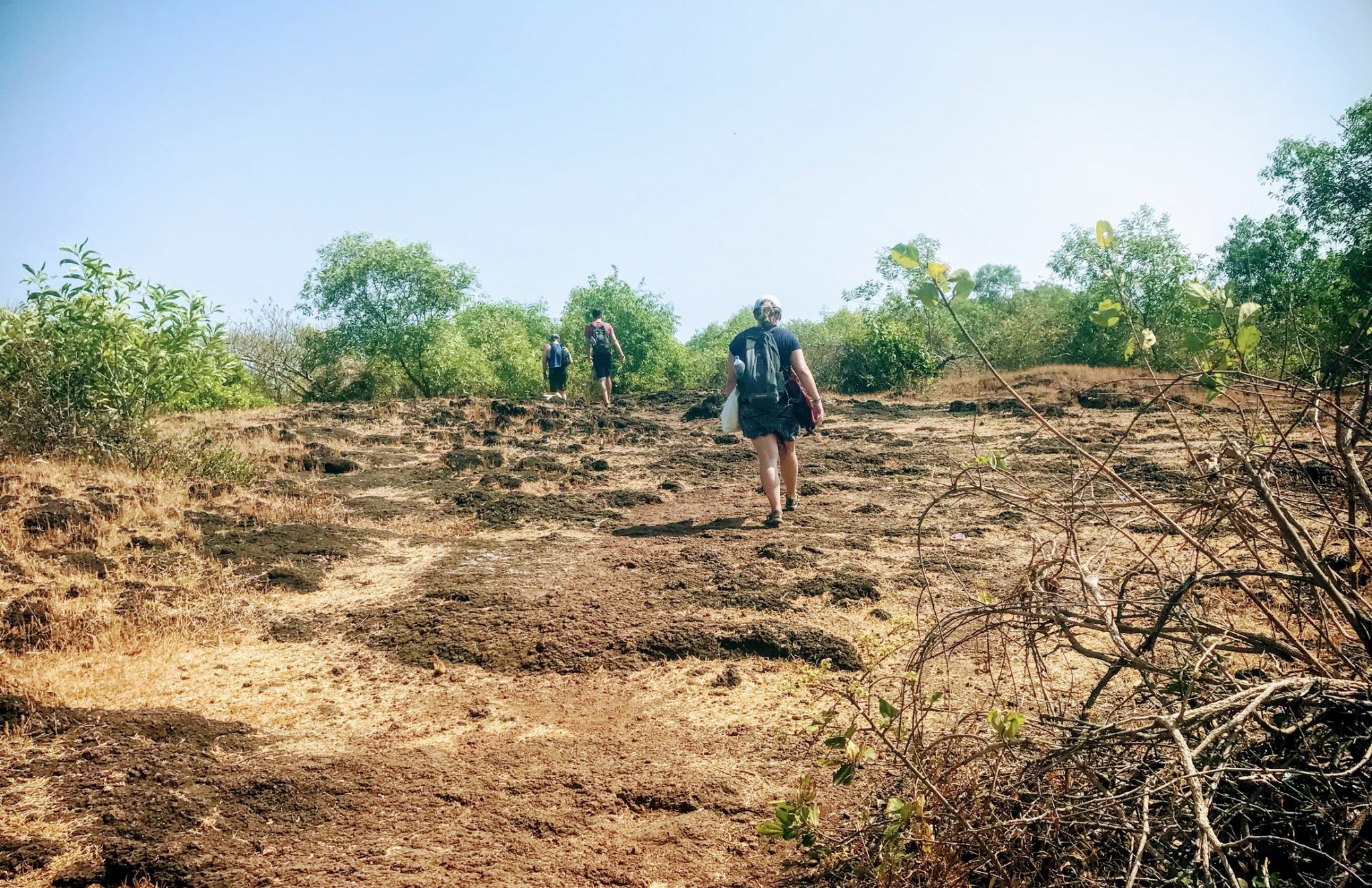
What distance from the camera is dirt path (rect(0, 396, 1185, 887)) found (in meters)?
2.51

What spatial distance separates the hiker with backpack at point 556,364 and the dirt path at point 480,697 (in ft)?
27.1

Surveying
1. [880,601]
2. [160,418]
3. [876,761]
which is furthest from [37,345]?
[876,761]

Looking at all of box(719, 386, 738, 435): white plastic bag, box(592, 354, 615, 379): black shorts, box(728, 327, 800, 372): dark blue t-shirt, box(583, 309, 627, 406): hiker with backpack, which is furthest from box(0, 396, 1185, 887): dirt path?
box(592, 354, 615, 379): black shorts

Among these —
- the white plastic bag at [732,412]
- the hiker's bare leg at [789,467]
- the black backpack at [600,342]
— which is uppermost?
the black backpack at [600,342]

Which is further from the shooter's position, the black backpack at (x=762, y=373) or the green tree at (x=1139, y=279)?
the green tree at (x=1139, y=279)

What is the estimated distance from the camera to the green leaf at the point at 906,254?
1.79 metres

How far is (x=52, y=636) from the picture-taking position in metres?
4.16

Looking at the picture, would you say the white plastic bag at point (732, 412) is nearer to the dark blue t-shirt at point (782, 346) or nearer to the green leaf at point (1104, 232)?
the dark blue t-shirt at point (782, 346)

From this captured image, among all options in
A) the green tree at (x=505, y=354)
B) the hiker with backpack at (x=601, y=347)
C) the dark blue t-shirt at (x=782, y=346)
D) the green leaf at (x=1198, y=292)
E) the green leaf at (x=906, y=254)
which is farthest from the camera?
the green tree at (x=505, y=354)

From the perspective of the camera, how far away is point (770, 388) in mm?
6180

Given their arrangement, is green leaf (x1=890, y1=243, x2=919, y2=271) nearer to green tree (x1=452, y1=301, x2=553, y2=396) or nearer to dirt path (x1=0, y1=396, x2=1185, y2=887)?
dirt path (x1=0, y1=396, x2=1185, y2=887)

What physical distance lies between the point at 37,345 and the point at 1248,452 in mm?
9551

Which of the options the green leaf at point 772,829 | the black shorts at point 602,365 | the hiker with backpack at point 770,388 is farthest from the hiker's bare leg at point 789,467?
the black shorts at point 602,365

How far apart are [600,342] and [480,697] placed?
11.5 m
